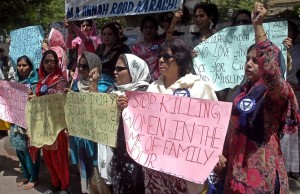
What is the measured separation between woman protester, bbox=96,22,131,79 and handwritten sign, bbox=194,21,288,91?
1080 mm

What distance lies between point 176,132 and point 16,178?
3.34 m

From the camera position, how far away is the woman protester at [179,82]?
283 centimetres

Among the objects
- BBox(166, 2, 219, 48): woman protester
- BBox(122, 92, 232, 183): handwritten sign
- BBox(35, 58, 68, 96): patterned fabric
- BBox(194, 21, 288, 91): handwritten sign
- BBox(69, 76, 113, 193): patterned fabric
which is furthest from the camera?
BBox(35, 58, 68, 96): patterned fabric

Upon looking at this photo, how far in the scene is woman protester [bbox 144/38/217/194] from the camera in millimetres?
2826

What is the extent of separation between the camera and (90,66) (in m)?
3.90

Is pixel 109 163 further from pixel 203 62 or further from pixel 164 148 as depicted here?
pixel 203 62

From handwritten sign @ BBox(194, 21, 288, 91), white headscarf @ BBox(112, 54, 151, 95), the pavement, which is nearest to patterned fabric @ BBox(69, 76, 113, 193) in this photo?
the pavement

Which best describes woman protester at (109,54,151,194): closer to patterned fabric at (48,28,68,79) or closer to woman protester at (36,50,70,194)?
woman protester at (36,50,70,194)

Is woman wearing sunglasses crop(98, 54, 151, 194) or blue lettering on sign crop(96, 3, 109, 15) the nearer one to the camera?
woman wearing sunglasses crop(98, 54, 151, 194)

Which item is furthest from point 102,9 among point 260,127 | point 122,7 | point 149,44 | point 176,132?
point 260,127

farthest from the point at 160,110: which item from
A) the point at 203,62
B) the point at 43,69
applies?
the point at 43,69

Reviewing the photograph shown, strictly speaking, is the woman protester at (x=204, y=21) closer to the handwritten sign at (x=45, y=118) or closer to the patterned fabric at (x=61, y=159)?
the handwritten sign at (x=45, y=118)

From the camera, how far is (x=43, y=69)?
4.62m

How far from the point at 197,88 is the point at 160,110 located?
29 cm
